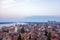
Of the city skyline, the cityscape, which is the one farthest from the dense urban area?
the city skyline

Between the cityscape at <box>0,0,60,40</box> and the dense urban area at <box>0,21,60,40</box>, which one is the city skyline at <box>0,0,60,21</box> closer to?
the cityscape at <box>0,0,60,40</box>

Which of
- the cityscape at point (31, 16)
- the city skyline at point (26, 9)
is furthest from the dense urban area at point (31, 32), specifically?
the city skyline at point (26, 9)

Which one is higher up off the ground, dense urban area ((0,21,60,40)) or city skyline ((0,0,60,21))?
city skyline ((0,0,60,21))

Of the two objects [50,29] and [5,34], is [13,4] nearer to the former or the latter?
[5,34]

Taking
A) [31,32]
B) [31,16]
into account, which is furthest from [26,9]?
[31,32]

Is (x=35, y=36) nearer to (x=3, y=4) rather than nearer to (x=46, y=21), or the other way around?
(x=46, y=21)

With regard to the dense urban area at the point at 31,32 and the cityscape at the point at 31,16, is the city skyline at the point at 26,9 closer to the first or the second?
the cityscape at the point at 31,16

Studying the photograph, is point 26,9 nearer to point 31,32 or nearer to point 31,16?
point 31,16

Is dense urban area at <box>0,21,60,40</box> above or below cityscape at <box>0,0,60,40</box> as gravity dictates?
below

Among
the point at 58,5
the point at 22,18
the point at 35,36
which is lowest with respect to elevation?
the point at 35,36

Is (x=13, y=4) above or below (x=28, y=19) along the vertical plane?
above

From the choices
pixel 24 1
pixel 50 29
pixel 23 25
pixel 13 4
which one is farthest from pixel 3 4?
pixel 50 29
